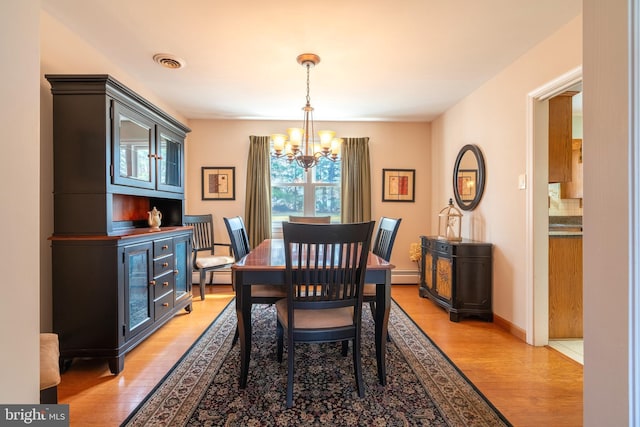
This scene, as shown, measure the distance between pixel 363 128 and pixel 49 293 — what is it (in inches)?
155

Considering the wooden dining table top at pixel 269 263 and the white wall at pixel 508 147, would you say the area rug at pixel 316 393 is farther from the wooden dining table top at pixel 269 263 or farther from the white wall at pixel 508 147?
the white wall at pixel 508 147

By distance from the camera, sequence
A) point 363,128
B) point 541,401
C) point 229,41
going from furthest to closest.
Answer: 1. point 363,128
2. point 229,41
3. point 541,401

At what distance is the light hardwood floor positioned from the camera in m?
1.60

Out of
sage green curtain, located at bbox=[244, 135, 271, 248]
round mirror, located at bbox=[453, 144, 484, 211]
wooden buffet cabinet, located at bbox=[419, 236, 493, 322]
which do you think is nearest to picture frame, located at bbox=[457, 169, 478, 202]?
round mirror, located at bbox=[453, 144, 484, 211]

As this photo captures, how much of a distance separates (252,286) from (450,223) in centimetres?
260

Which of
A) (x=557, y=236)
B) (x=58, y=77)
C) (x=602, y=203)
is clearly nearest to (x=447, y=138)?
(x=557, y=236)

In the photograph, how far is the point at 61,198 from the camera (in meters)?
1.96

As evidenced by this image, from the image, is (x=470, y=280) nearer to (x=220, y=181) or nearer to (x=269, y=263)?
(x=269, y=263)

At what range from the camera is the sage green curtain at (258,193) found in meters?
4.17

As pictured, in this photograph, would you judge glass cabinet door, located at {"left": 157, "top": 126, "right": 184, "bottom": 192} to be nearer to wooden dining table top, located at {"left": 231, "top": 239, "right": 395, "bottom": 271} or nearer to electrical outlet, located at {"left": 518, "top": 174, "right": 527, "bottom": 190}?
wooden dining table top, located at {"left": 231, "top": 239, "right": 395, "bottom": 271}

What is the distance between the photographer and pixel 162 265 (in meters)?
2.55

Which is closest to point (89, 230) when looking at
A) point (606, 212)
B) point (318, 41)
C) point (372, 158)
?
point (318, 41)

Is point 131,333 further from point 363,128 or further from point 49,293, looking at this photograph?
point 363,128

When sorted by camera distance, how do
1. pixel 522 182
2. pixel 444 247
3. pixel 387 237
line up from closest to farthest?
pixel 387 237 < pixel 522 182 < pixel 444 247
